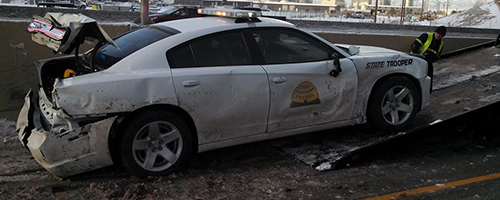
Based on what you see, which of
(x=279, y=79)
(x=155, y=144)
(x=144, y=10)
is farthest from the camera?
(x=144, y=10)

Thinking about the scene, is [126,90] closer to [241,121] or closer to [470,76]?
[241,121]

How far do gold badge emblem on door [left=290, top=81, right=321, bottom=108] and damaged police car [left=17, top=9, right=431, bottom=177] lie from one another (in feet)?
0.04

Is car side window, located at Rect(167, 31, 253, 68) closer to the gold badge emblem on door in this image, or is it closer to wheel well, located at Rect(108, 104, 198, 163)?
wheel well, located at Rect(108, 104, 198, 163)

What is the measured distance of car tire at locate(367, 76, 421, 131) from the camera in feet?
16.8

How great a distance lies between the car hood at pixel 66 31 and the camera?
12.5 ft

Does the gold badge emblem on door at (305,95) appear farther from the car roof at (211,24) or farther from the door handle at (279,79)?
the car roof at (211,24)

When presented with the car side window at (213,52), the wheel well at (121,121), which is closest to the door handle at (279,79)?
the car side window at (213,52)

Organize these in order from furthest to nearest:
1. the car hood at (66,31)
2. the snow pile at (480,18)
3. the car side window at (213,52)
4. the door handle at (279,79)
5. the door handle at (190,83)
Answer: the snow pile at (480,18), the door handle at (279,79), the car side window at (213,52), the door handle at (190,83), the car hood at (66,31)

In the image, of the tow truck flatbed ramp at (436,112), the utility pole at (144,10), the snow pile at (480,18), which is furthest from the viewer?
the snow pile at (480,18)

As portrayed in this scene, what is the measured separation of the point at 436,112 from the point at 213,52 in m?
3.51

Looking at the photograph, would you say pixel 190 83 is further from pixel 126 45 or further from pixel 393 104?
pixel 393 104

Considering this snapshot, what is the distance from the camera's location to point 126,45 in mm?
4355

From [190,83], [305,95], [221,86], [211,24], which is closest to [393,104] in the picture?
[305,95]

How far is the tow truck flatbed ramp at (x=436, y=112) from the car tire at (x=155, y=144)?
1405mm
